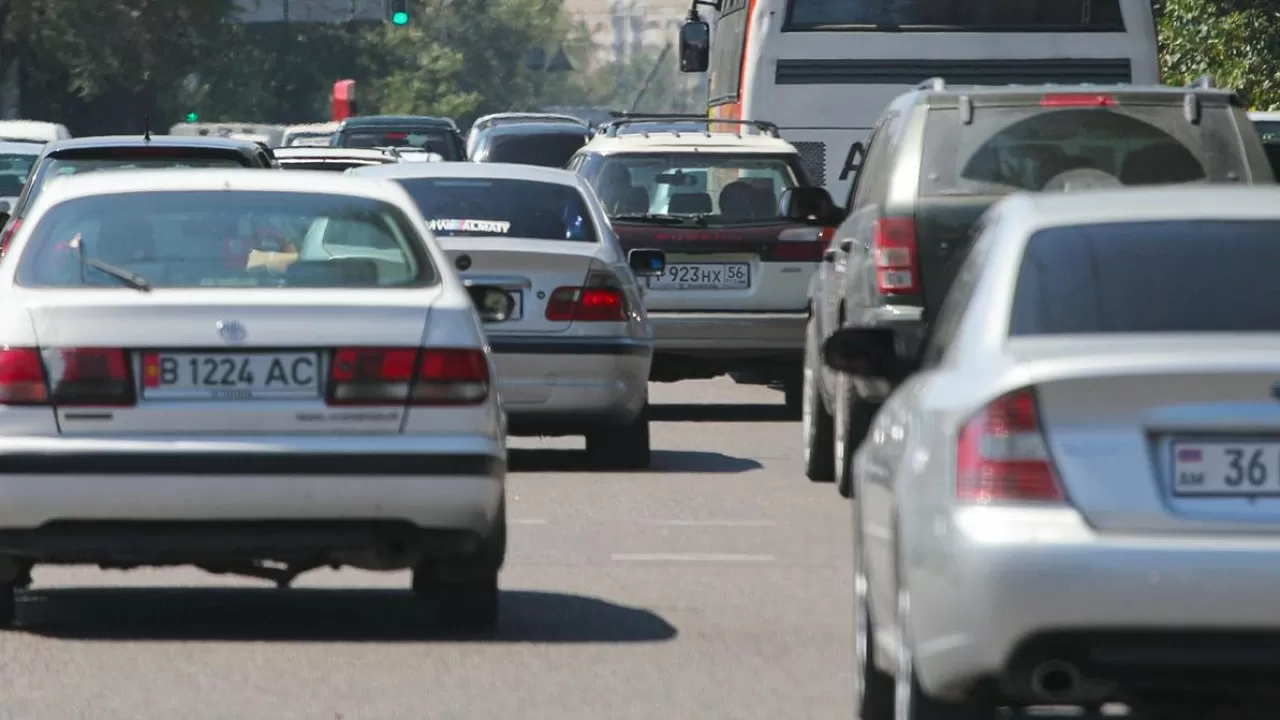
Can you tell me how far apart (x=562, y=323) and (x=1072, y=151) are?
9.88ft

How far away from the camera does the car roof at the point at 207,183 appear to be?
9.68m

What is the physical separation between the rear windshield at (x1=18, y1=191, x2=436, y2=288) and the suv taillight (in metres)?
0.43

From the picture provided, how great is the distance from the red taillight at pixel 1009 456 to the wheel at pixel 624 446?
9070 mm

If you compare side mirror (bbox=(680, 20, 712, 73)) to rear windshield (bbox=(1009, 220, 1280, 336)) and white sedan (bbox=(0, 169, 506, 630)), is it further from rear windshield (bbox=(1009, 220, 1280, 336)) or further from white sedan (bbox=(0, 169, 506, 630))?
rear windshield (bbox=(1009, 220, 1280, 336))

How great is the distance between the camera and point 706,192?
753 inches

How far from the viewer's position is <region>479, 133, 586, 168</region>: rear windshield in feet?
120

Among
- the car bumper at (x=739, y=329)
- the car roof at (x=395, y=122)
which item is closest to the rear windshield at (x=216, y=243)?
the car bumper at (x=739, y=329)

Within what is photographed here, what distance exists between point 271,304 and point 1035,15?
16120 millimetres

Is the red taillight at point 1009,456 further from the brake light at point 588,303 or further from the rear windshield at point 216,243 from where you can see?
the brake light at point 588,303

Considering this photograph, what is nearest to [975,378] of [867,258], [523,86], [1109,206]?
[1109,206]

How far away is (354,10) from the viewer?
100562 millimetres

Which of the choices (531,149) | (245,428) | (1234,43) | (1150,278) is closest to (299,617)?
(245,428)

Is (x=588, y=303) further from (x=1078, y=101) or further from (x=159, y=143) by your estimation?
(x=1078, y=101)

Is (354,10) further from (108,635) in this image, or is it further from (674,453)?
(108,635)
